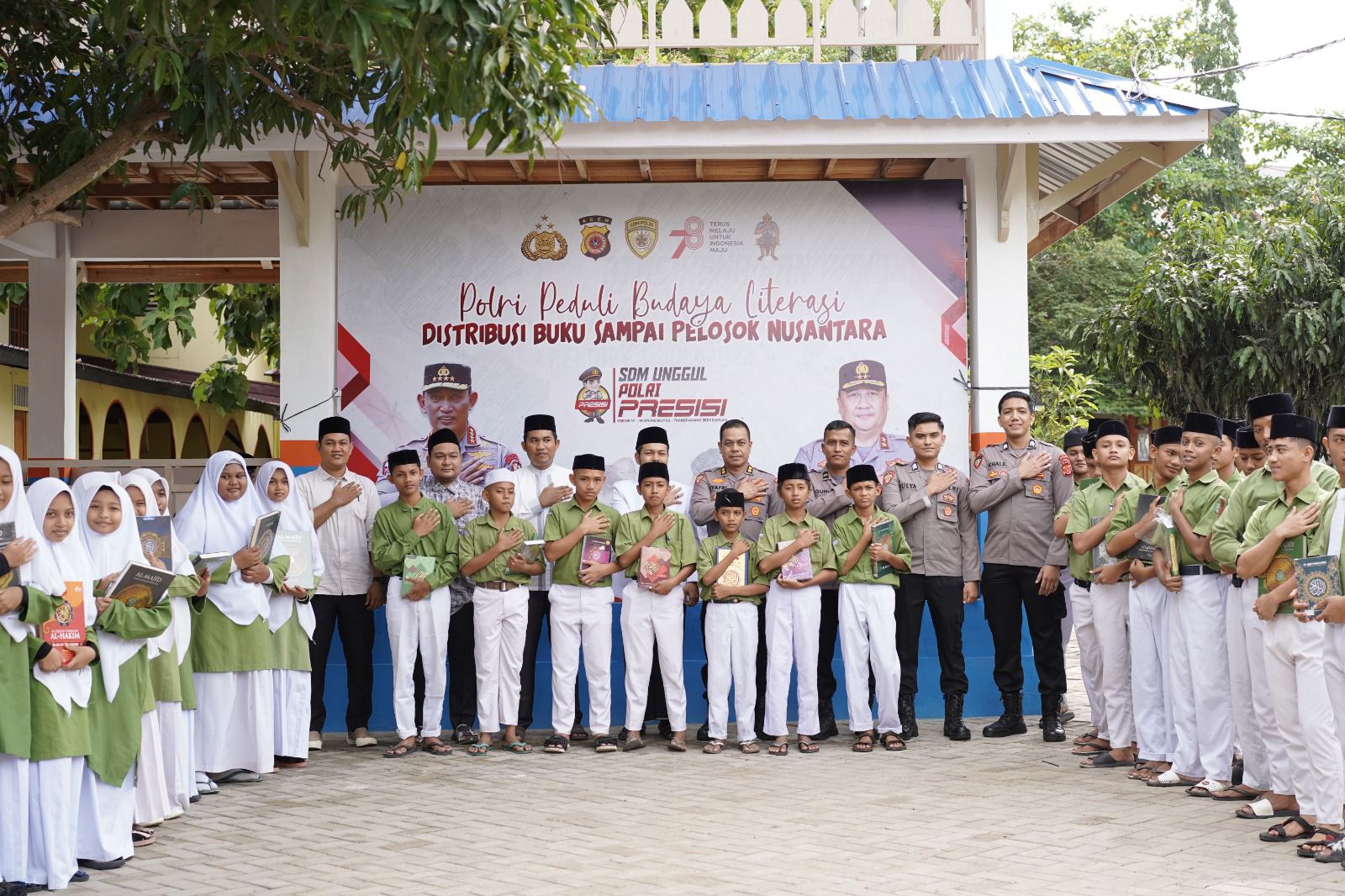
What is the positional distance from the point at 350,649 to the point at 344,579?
1.51ft

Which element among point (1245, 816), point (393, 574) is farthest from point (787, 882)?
point (393, 574)

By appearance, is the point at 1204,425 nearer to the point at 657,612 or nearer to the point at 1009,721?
the point at 1009,721

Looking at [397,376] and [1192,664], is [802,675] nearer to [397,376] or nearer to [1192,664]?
[1192,664]

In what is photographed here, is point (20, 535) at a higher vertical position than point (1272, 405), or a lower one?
lower

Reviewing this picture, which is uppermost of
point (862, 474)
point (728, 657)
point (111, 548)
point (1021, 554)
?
point (862, 474)

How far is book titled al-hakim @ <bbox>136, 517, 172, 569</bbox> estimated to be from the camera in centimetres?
669

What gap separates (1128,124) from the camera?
341 inches

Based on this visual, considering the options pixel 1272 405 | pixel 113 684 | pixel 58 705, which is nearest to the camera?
pixel 58 705

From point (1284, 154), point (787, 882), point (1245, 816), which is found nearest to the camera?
point (787, 882)

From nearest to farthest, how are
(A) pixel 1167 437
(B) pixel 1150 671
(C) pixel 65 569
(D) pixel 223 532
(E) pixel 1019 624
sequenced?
(C) pixel 65 569 < (B) pixel 1150 671 < (D) pixel 223 532 < (A) pixel 1167 437 < (E) pixel 1019 624

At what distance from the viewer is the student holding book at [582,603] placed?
28.0 ft

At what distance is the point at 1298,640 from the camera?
19.1ft

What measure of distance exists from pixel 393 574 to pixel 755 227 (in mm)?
3475

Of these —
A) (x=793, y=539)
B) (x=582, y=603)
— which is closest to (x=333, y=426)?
(x=582, y=603)
